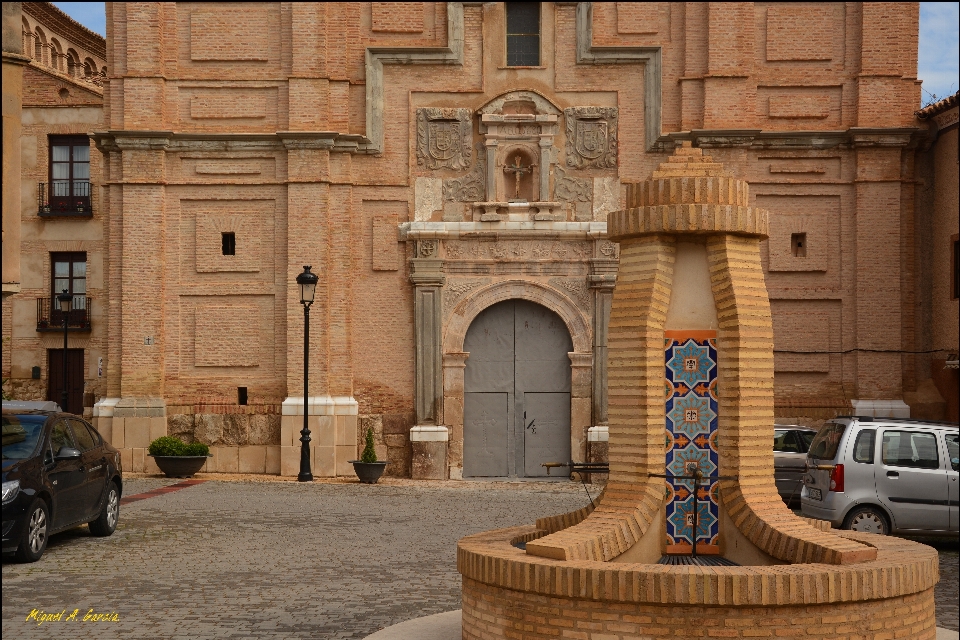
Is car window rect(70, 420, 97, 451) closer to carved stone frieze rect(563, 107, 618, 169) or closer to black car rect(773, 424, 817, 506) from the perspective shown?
black car rect(773, 424, 817, 506)

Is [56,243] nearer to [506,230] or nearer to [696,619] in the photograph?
[506,230]

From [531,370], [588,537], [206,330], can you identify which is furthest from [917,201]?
[588,537]

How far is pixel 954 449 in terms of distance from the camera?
1435cm

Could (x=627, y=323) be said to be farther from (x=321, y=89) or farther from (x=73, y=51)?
(x=73, y=51)

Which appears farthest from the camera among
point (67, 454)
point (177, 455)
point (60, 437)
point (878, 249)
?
point (878, 249)

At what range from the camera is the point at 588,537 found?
7.46 metres

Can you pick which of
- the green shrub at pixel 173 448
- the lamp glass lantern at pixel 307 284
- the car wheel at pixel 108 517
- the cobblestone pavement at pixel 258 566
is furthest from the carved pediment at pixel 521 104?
the car wheel at pixel 108 517

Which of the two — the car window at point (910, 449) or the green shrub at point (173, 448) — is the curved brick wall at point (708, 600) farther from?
the green shrub at point (173, 448)

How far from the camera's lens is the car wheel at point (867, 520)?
1422 centimetres

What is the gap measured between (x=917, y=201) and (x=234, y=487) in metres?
14.9

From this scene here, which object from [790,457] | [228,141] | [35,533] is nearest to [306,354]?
[228,141]

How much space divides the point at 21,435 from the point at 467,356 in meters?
12.5

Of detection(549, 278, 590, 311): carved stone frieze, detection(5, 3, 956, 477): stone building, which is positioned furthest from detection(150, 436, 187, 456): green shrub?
detection(549, 278, 590, 311): carved stone frieze

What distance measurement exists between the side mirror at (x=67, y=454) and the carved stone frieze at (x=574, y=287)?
12972 mm
